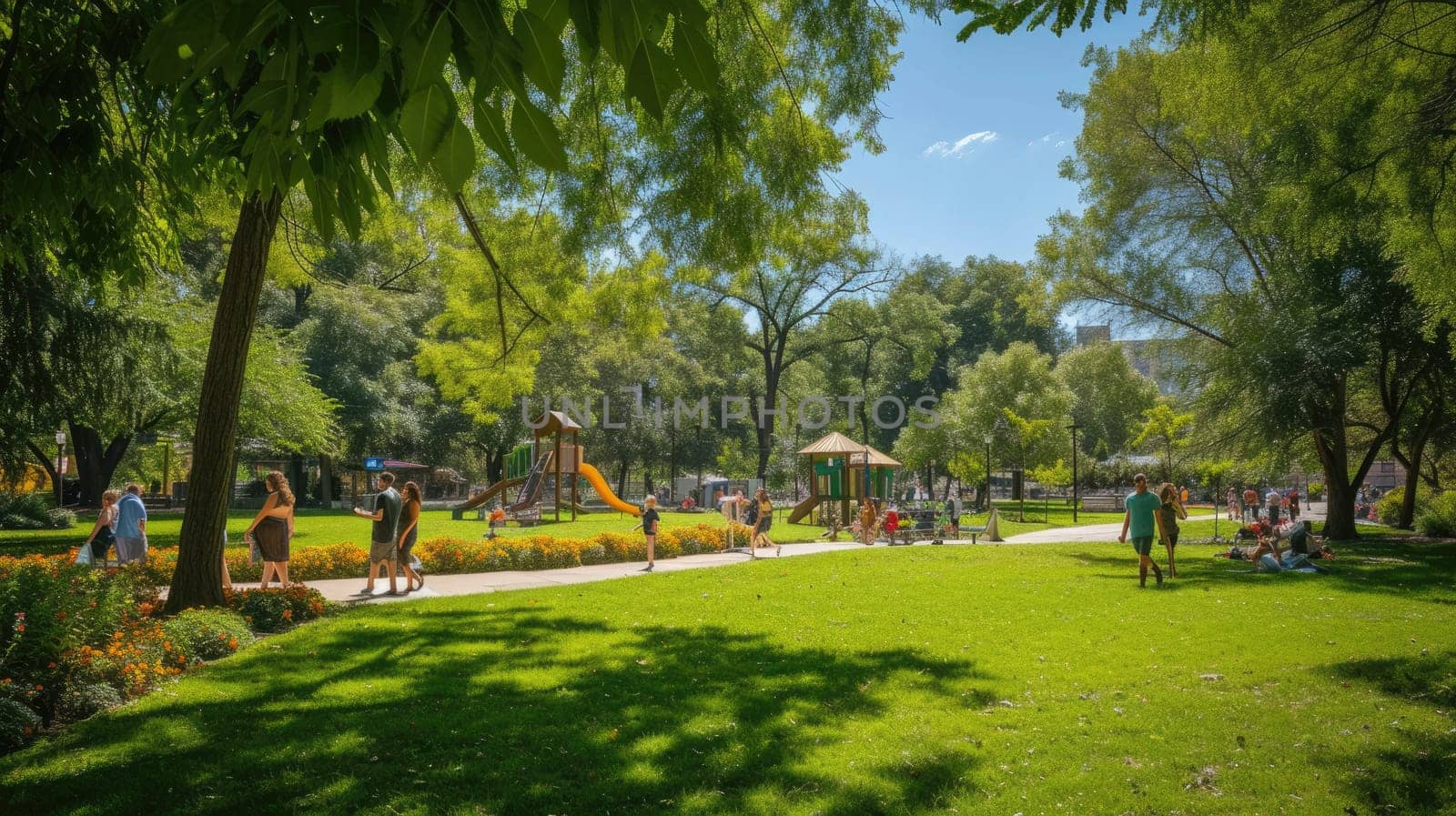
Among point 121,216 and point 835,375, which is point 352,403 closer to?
point 835,375

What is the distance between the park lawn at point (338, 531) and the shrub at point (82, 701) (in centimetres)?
1253

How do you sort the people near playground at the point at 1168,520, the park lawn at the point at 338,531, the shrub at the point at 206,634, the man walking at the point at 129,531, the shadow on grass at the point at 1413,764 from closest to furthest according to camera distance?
1. the shadow on grass at the point at 1413,764
2. the shrub at the point at 206,634
3. the man walking at the point at 129,531
4. the people near playground at the point at 1168,520
5. the park lawn at the point at 338,531

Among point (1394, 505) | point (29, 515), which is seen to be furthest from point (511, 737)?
point (1394, 505)

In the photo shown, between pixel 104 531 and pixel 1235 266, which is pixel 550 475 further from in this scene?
pixel 1235 266

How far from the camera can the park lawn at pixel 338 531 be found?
816 inches

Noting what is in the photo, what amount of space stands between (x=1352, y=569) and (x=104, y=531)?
20997 mm

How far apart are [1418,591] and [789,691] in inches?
447

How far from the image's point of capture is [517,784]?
203 inches

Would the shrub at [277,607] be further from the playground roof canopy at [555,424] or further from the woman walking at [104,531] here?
→ the playground roof canopy at [555,424]

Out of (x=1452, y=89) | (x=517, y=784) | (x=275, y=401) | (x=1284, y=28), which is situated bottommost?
(x=517, y=784)

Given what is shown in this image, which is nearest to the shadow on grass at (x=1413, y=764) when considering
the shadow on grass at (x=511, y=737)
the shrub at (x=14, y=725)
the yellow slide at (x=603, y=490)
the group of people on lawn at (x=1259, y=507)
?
the shadow on grass at (x=511, y=737)

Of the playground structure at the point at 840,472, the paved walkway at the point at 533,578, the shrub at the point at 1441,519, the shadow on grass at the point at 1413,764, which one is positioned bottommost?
the paved walkway at the point at 533,578

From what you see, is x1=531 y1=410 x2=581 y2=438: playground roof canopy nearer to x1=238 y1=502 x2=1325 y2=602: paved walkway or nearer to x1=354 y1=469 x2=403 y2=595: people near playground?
x1=238 y1=502 x2=1325 y2=602: paved walkway

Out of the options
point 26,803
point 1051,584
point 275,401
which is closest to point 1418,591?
point 1051,584
